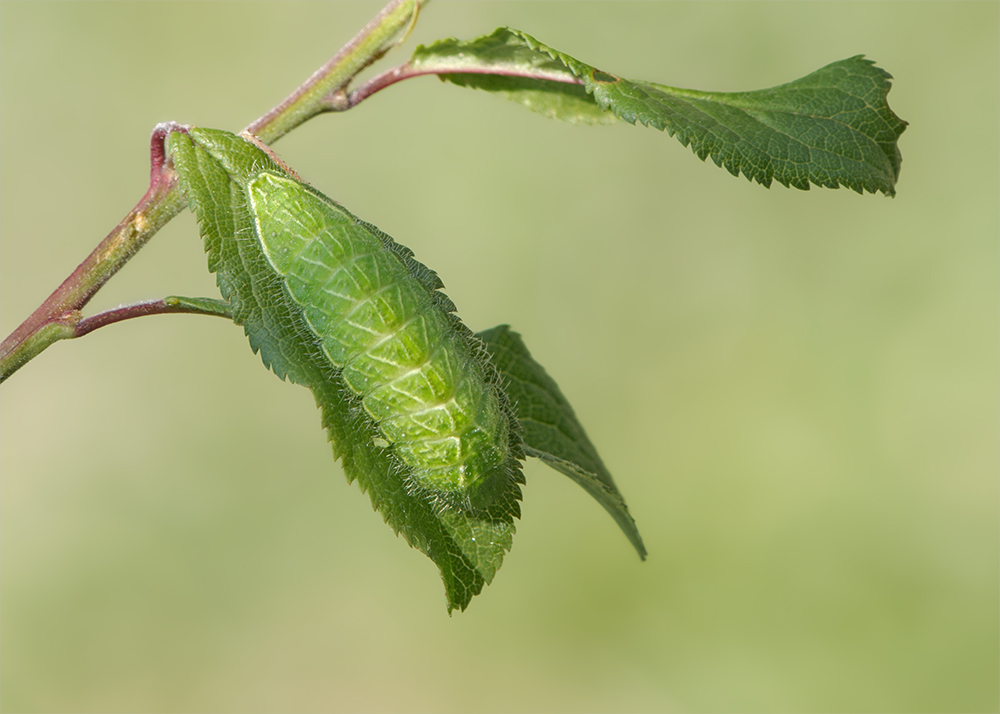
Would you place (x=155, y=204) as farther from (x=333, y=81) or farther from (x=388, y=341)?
(x=388, y=341)

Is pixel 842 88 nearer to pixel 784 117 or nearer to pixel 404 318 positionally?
pixel 784 117

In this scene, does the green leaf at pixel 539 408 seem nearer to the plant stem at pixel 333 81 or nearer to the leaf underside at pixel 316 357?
the leaf underside at pixel 316 357

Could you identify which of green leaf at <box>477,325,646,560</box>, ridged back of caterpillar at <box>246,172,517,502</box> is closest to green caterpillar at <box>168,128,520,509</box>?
ridged back of caterpillar at <box>246,172,517,502</box>

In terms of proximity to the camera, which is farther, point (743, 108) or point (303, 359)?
point (743, 108)

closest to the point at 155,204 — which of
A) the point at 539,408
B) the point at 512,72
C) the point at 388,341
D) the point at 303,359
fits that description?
the point at 303,359

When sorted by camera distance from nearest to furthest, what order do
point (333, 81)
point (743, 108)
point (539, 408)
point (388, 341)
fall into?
1. point (388, 341)
2. point (333, 81)
3. point (743, 108)
4. point (539, 408)

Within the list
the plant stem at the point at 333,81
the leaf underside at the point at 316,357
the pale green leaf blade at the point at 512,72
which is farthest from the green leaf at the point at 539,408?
the plant stem at the point at 333,81
